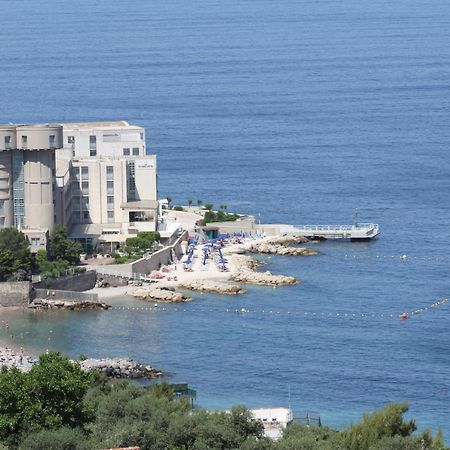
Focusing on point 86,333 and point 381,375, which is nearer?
point 381,375

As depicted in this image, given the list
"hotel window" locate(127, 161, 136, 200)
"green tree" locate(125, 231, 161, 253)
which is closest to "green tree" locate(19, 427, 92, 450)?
"green tree" locate(125, 231, 161, 253)

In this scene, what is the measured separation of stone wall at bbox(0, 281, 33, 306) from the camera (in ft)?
199

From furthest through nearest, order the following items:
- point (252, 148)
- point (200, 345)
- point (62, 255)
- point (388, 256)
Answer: point (252, 148), point (388, 256), point (62, 255), point (200, 345)

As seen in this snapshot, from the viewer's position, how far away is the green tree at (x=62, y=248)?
63.8 metres

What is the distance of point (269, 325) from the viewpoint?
58.0m

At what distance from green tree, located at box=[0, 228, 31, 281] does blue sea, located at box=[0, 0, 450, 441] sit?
2527 millimetres

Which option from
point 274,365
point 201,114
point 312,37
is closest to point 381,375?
point 274,365

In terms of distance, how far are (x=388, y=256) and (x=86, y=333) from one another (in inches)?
612

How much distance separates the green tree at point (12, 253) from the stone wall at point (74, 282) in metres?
0.85

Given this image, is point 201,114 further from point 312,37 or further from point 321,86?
point 312,37

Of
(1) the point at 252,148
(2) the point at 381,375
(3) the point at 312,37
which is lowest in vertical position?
(2) the point at 381,375

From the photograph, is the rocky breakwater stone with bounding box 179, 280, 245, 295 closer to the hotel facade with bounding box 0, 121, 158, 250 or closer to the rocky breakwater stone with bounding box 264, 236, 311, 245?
the hotel facade with bounding box 0, 121, 158, 250

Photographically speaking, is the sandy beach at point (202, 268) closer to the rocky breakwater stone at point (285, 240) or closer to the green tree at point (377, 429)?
the rocky breakwater stone at point (285, 240)

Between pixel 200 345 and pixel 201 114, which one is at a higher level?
pixel 201 114
